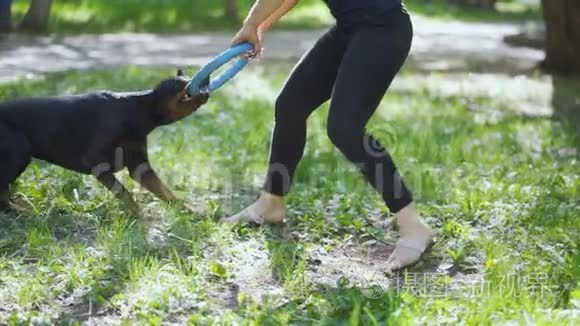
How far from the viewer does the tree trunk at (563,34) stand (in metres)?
13.4

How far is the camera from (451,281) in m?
4.82

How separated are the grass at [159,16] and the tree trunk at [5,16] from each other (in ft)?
3.53

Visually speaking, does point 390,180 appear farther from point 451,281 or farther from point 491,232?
point 491,232

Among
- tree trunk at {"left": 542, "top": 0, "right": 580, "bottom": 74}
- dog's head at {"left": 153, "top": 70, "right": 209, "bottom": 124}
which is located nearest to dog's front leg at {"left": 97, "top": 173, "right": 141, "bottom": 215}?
dog's head at {"left": 153, "top": 70, "right": 209, "bottom": 124}

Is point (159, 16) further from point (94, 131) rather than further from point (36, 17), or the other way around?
point (94, 131)

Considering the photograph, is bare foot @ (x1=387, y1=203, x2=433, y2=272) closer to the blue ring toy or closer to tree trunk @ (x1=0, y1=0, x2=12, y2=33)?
the blue ring toy

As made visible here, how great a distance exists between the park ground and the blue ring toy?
0.73m

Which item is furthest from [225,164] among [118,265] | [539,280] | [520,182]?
[539,280]

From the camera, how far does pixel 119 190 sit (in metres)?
5.71

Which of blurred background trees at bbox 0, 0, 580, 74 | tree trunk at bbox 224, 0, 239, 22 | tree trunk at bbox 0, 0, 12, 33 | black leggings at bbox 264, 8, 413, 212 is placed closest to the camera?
black leggings at bbox 264, 8, 413, 212

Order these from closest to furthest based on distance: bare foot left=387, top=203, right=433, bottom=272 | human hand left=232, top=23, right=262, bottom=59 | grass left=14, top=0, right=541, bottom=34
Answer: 1. bare foot left=387, top=203, right=433, bottom=272
2. human hand left=232, top=23, right=262, bottom=59
3. grass left=14, top=0, right=541, bottom=34

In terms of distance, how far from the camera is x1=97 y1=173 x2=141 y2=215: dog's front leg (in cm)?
571

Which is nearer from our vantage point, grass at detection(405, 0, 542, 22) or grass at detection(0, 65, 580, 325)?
grass at detection(0, 65, 580, 325)

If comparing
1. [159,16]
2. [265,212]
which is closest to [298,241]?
[265,212]
